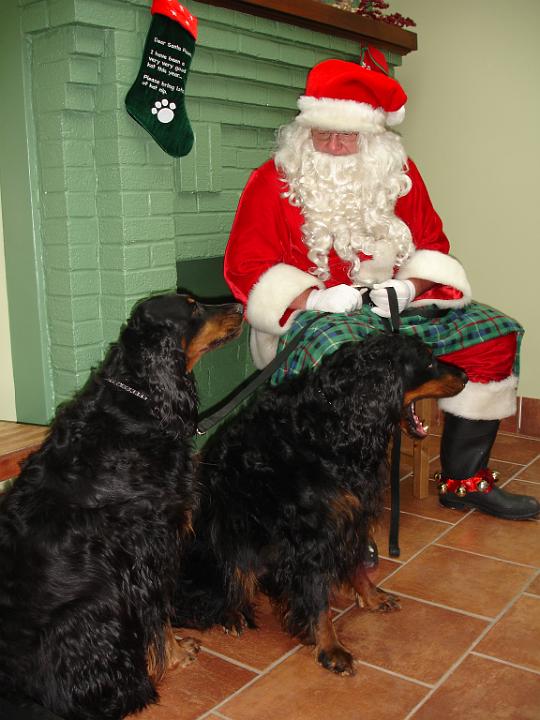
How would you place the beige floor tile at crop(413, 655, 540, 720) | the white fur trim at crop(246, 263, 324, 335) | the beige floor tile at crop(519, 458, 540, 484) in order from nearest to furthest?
the beige floor tile at crop(413, 655, 540, 720) < the white fur trim at crop(246, 263, 324, 335) < the beige floor tile at crop(519, 458, 540, 484)

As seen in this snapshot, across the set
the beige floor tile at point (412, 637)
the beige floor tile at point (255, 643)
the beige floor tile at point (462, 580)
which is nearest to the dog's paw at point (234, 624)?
the beige floor tile at point (255, 643)

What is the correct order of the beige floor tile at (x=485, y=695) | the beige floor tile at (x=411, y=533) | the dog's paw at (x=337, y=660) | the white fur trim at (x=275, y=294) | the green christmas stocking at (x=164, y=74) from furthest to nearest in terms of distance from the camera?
the beige floor tile at (x=411, y=533) → the white fur trim at (x=275, y=294) → the green christmas stocking at (x=164, y=74) → the dog's paw at (x=337, y=660) → the beige floor tile at (x=485, y=695)

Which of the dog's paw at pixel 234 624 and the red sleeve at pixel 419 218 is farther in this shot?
the red sleeve at pixel 419 218

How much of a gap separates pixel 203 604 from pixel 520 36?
3.06 metres

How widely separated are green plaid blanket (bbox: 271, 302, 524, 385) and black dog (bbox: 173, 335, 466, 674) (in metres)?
0.27

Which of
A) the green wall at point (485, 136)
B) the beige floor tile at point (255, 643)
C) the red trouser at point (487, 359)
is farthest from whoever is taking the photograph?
the green wall at point (485, 136)

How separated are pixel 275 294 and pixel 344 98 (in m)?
0.83

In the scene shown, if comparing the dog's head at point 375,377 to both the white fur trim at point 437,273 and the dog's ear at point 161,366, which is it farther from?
the white fur trim at point 437,273

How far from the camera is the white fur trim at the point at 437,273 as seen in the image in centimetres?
281

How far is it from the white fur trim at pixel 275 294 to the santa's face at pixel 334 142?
544mm

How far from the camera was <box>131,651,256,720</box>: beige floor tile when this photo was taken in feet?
6.13

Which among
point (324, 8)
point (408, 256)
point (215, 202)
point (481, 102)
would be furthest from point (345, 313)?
point (481, 102)

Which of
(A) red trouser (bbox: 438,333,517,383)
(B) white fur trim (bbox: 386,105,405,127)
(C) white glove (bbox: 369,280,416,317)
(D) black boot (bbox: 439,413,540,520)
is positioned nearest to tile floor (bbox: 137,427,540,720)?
(D) black boot (bbox: 439,413,540,520)

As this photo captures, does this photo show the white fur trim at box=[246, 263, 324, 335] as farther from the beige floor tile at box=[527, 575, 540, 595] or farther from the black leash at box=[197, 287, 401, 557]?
the beige floor tile at box=[527, 575, 540, 595]
